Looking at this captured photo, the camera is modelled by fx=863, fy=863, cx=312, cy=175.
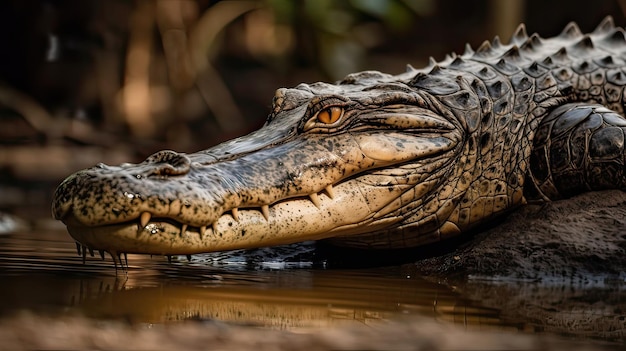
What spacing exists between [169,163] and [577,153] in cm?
205

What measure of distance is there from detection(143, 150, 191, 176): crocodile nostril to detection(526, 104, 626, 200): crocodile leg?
194cm

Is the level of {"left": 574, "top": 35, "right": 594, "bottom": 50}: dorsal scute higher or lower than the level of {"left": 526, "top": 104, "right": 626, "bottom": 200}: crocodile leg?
higher

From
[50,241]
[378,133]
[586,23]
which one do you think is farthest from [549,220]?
[586,23]

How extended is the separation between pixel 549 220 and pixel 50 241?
2631 mm

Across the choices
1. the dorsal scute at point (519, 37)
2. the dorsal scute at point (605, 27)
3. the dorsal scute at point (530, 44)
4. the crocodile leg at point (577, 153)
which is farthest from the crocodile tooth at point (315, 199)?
the dorsal scute at point (605, 27)

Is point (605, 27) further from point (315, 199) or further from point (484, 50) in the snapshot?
point (315, 199)

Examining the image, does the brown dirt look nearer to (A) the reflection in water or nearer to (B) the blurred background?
(A) the reflection in water

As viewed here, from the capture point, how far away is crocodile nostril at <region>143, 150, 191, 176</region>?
3010 millimetres

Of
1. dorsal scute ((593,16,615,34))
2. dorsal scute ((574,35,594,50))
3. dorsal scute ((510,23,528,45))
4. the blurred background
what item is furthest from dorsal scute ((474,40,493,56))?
the blurred background

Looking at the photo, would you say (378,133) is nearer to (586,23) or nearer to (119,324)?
(119,324)

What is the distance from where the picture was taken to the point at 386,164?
12.3 feet

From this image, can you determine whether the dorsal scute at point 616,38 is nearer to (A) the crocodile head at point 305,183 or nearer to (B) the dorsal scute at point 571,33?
(B) the dorsal scute at point 571,33

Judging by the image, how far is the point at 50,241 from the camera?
4707mm

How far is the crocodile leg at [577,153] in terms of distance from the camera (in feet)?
13.3
